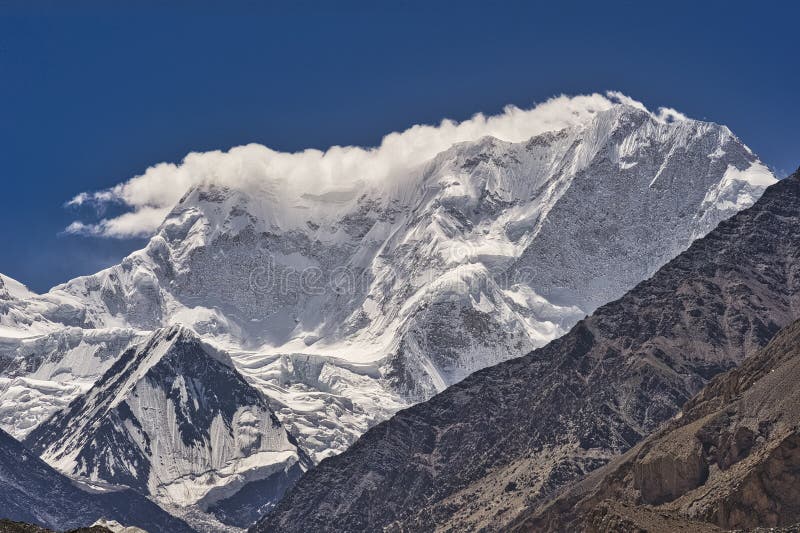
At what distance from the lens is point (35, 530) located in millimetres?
170875

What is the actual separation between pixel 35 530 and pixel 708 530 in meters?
68.1

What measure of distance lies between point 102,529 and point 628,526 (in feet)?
171

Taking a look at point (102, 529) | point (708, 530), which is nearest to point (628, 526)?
point (708, 530)

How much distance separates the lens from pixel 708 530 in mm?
187875

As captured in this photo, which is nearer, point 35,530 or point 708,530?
point 35,530

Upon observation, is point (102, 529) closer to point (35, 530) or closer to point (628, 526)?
point (35, 530)

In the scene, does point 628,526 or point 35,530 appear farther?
point 628,526

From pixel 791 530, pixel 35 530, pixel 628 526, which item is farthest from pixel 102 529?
pixel 791 530

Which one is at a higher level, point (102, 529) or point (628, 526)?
point (102, 529)

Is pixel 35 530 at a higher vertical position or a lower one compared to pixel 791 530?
higher

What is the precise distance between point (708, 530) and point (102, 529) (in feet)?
202

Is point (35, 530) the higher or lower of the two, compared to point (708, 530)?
higher

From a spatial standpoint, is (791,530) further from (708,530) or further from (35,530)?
(35,530)

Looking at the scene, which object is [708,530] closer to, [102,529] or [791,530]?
[791,530]
